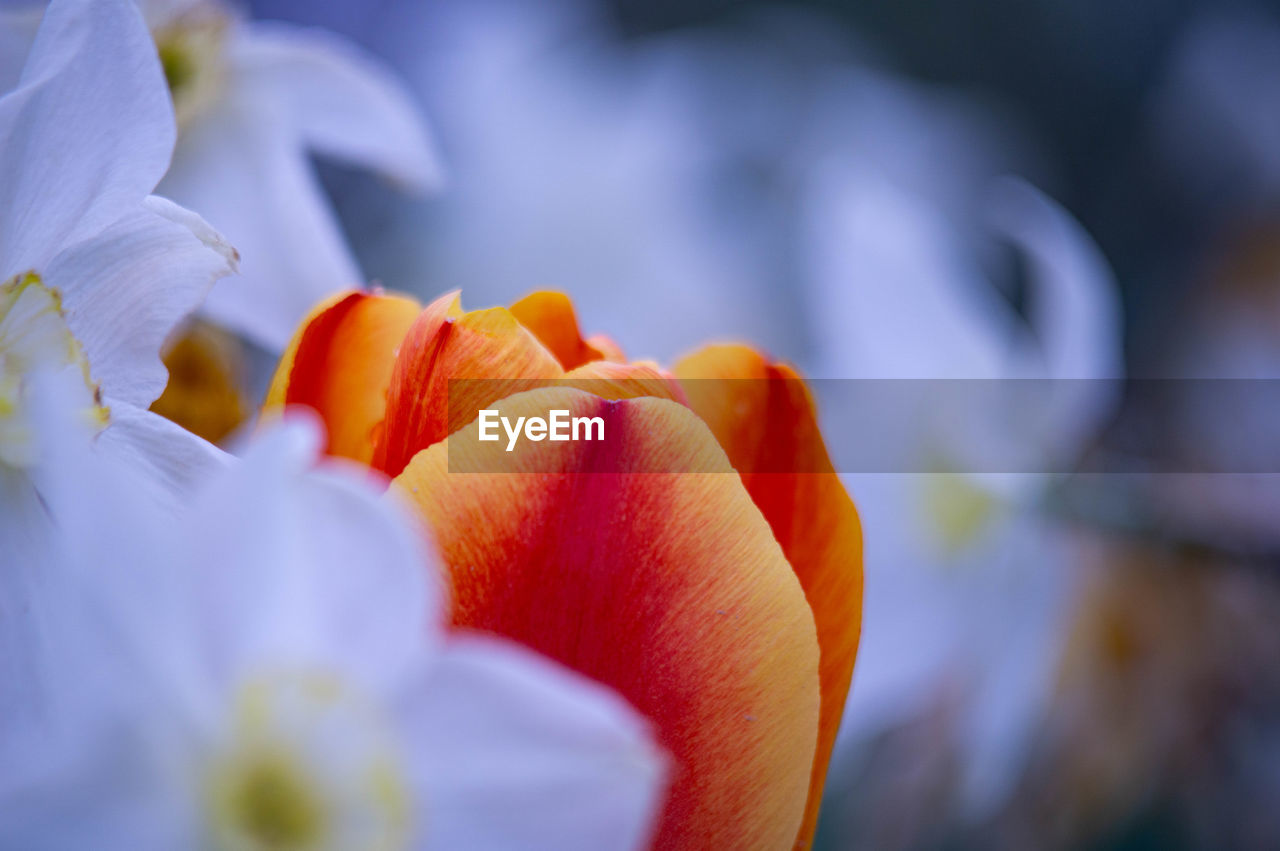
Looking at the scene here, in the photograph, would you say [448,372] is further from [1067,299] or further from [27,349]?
[1067,299]

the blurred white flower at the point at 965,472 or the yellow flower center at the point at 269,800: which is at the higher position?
the blurred white flower at the point at 965,472

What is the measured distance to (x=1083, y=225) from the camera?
1.62ft

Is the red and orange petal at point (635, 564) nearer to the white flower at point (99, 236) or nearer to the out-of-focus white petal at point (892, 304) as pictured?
the white flower at point (99, 236)

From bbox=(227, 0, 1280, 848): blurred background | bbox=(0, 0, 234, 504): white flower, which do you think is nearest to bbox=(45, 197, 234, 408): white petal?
bbox=(0, 0, 234, 504): white flower

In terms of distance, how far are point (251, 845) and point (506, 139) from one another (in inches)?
15.1

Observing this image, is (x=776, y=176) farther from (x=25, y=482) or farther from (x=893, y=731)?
(x=25, y=482)

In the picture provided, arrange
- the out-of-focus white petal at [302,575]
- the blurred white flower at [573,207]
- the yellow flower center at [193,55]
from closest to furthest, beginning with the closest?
the out-of-focus white petal at [302,575] → the yellow flower center at [193,55] → the blurred white flower at [573,207]

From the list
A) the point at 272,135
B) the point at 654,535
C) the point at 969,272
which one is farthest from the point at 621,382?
the point at 969,272

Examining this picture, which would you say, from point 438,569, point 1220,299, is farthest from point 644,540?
point 1220,299

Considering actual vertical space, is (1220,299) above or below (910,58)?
below

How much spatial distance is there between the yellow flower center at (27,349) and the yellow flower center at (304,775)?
1.5 inches

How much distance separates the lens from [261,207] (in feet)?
0.57

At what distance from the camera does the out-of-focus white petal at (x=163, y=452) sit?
0.10 m

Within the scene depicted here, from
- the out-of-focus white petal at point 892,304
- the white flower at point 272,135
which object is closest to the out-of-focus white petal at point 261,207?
the white flower at point 272,135
